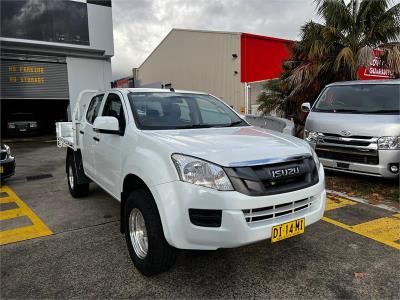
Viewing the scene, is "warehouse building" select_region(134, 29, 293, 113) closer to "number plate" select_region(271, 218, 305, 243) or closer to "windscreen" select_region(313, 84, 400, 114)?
"windscreen" select_region(313, 84, 400, 114)

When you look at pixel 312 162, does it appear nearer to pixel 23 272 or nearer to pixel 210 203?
pixel 210 203

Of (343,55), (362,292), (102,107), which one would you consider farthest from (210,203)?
(343,55)

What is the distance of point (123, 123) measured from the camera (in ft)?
12.1

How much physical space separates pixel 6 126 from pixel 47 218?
47.8 feet

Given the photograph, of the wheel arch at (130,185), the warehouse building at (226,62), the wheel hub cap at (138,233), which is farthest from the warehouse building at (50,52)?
the wheel hub cap at (138,233)

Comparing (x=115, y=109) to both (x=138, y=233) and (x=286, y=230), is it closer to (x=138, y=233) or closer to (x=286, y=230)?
(x=138, y=233)

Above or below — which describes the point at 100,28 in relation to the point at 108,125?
above

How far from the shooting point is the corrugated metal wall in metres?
18.7

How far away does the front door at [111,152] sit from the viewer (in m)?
3.65

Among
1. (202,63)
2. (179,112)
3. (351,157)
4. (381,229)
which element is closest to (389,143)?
(351,157)

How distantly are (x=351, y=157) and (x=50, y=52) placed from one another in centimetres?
1542

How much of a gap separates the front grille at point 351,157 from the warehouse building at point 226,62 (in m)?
8.77

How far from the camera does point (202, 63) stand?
21.3 metres

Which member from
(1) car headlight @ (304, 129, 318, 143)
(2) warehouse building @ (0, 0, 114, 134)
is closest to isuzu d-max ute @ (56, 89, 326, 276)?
(1) car headlight @ (304, 129, 318, 143)
